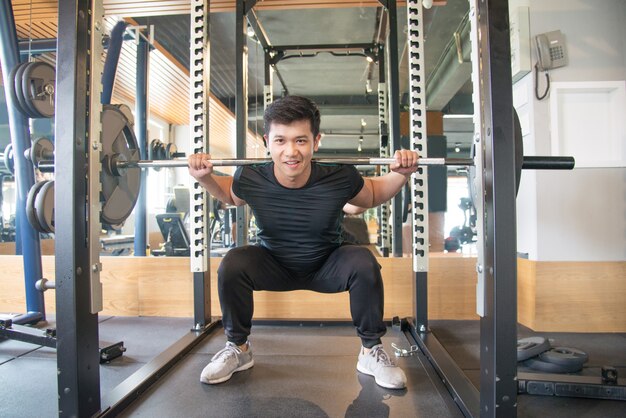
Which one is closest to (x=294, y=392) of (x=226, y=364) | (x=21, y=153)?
A: (x=226, y=364)

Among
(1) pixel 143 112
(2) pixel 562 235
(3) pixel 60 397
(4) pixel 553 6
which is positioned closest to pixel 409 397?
(3) pixel 60 397

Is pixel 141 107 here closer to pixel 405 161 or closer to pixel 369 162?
pixel 369 162

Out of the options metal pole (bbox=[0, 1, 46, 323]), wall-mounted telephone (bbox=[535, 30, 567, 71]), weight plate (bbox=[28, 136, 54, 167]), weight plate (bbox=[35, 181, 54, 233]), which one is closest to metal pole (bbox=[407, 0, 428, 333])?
wall-mounted telephone (bbox=[535, 30, 567, 71])

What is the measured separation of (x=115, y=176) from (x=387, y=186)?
1098 mm

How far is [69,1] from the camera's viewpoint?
1.17 m

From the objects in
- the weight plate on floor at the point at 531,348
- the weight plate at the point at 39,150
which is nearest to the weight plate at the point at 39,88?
the weight plate at the point at 39,150

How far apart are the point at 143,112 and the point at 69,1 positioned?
289 cm

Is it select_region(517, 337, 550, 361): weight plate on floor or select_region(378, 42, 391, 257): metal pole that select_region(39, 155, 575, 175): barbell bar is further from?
select_region(378, 42, 391, 257): metal pole

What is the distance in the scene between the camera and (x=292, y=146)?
1.56 metres

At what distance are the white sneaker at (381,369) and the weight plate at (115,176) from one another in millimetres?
1169

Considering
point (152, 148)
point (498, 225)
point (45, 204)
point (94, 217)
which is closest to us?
point (498, 225)

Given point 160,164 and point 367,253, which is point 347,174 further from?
point 160,164

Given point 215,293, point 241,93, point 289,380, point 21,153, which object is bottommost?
point 289,380

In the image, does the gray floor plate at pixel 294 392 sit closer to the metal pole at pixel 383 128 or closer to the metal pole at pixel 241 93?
the metal pole at pixel 241 93
